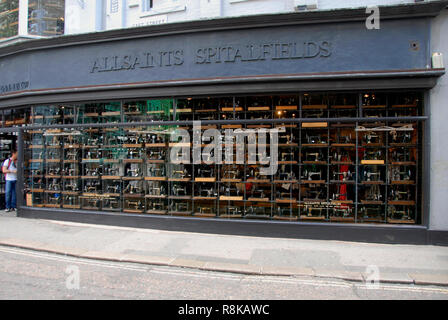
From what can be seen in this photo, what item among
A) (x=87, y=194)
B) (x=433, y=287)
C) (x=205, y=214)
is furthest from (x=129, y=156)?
(x=433, y=287)

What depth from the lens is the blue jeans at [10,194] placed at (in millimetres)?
11102

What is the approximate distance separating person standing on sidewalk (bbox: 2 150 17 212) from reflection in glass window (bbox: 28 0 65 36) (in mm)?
4693

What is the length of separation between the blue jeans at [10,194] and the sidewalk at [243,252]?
2.71 m

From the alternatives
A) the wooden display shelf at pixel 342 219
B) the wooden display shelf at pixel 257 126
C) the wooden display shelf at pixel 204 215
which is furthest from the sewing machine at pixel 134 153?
the wooden display shelf at pixel 342 219

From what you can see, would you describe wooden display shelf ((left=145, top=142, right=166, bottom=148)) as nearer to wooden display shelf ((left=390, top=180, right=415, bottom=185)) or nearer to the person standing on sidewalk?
the person standing on sidewalk

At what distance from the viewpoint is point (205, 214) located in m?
8.96

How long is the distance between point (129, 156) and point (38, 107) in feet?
12.3

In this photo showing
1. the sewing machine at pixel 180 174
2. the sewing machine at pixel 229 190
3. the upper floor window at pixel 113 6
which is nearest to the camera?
the sewing machine at pixel 229 190

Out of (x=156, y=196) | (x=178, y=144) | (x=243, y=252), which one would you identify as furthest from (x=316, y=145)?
(x=156, y=196)

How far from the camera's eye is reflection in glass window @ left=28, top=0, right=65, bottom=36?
11.5m

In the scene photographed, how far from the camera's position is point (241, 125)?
28.9 feet

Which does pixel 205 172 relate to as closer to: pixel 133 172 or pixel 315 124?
pixel 133 172

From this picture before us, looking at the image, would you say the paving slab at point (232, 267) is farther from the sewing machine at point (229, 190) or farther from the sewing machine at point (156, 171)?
the sewing machine at point (156, 171)
